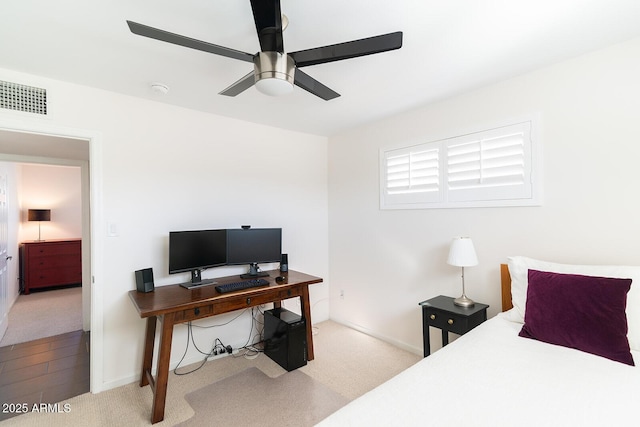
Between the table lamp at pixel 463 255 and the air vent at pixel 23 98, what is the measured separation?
332 centimetres

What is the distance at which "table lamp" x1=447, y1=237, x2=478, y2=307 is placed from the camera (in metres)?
2.35

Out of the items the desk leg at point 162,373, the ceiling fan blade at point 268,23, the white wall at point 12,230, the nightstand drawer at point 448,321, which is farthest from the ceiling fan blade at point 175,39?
the white wall at point 12,230

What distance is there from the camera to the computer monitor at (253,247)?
2.93 meters

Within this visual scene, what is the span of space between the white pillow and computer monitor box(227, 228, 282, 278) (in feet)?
7.00

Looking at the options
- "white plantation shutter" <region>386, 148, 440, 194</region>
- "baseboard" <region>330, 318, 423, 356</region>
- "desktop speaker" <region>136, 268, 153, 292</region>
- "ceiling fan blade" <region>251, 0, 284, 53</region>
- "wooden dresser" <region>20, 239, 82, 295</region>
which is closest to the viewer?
"ceiling fan blade" <region>251, 0, 284, 53</region>

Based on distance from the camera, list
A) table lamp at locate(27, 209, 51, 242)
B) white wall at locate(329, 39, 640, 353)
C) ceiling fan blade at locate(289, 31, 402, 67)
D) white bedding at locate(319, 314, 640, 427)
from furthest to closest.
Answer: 1. table lamp at locate(27, 209, 51, 242)
2. white wall at locate(329, 39, 640, 353)
3. ceiling fan blade at locate(289, 31, 402, 67)
4. white bedding at locate(319, 314, 640, 427)

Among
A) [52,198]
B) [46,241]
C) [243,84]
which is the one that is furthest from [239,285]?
[52,198]

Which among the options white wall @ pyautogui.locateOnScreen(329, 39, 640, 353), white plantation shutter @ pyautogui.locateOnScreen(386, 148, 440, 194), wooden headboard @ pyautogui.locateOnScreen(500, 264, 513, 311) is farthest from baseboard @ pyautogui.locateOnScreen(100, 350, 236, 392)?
wooden headboard @ pyautogui.locateOnScreen(500, 264, 513, 311)

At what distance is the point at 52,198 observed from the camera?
582 centimetres

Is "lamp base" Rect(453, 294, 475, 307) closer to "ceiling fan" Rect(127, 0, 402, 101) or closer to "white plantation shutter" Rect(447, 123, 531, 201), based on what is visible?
"white plantation shutter" Rect(447, 123, 531, 201)

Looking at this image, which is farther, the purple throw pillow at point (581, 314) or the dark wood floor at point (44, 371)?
the dark wood floor at point (44, 371)

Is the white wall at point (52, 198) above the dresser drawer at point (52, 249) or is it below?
above

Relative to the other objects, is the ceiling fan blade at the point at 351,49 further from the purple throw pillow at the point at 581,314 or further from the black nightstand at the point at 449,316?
the black nightstand at the point at 449,316

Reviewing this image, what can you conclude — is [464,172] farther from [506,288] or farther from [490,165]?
[506,288]
